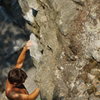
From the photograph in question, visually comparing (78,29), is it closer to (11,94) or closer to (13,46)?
(11,94)

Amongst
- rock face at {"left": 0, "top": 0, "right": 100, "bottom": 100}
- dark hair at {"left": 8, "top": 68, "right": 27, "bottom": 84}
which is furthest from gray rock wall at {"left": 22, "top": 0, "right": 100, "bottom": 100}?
dark hair at {"left": 8, "top": 68, "right": 27, "bottom": 84}

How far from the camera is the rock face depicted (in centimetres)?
806

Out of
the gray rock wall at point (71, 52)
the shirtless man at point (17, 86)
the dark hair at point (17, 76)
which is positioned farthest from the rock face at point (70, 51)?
the dark hair at point (17, 76)

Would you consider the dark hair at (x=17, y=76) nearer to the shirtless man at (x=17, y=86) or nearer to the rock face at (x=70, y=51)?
the shirtless man at (x=17, y=86)

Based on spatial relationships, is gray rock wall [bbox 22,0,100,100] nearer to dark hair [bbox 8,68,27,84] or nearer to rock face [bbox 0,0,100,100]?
rock face [bbox 0,0,100,100]

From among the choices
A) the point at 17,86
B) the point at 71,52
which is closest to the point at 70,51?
the point at 71,52

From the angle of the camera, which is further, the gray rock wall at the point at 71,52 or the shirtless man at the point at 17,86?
the shirtless man at the point at 17,86

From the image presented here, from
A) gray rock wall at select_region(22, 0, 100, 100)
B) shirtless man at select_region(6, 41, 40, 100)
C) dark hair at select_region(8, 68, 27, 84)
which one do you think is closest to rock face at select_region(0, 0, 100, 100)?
gray rock wall at select_region(22, 0, 100, 100)

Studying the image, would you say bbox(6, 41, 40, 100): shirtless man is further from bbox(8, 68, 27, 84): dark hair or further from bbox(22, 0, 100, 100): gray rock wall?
bbox(22, 0, 100, 100): gray rock wall

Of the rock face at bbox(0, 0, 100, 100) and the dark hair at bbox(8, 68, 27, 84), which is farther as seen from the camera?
the dark hair at bbox(8, 68, 27, 84)

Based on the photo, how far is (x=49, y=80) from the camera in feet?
30.6

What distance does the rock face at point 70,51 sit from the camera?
8062 mm

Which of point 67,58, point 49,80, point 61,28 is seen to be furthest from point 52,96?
point 61,28

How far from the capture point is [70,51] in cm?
859
